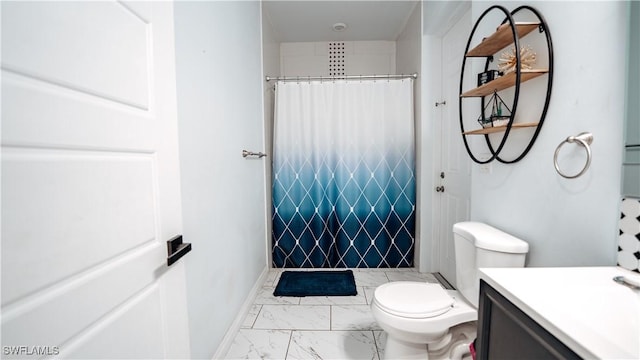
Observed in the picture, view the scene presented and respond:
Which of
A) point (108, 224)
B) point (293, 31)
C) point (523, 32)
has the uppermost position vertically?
point (293, 31)

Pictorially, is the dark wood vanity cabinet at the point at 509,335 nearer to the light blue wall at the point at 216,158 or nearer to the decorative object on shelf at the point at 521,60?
the decorative object on shelf at the point at 521,60

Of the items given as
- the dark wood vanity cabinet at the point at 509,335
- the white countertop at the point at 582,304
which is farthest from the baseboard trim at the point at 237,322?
the white countertop at the point at 582,304

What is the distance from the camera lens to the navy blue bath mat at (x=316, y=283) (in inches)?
81.4

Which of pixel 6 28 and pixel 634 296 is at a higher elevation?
pixel 6 28

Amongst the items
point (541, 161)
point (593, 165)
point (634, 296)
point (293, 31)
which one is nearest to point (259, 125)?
point (293, 31)

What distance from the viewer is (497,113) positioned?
1.21 metres

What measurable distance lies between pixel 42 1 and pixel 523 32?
151 centimetres

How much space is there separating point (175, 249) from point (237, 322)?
1.10 metres

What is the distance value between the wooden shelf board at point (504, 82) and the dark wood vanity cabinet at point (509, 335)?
83 cm

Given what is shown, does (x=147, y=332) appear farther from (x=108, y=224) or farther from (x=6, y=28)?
(x=6, y=28)

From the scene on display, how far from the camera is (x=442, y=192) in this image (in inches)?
86.7

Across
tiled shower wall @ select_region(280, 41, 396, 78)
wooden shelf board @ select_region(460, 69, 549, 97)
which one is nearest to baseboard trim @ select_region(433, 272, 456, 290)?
wooden shelf board @ select_region(460, 69, 549, 97)

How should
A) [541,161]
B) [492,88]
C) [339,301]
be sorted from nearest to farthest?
[541,161]
[492,88]
[339,301]

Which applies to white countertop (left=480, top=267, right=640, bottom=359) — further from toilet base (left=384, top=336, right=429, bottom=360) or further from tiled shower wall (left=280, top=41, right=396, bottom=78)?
tiled shower wall (left=280, top=41, right=396, bottom=78)
